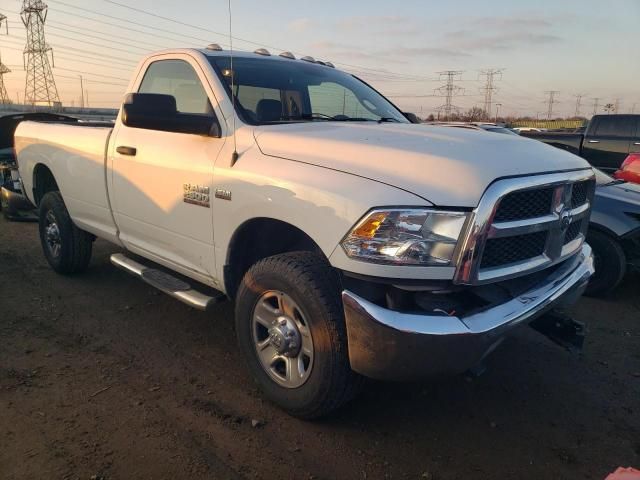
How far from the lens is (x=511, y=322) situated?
7.91ft

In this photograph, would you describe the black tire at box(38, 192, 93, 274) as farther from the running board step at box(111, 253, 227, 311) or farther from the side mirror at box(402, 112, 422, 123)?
the side mirror at box(402, 112, 422, 123)

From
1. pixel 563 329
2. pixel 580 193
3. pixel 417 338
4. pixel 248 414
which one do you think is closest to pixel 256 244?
pixel 248 414

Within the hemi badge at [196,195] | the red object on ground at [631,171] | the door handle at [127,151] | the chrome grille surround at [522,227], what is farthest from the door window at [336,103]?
the red object on ground at [631,171]

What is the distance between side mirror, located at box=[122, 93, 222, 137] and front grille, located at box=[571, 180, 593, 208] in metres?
2.16

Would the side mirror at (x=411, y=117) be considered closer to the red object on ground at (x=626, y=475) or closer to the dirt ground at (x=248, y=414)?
the dirt ground at (x=248, y=414)

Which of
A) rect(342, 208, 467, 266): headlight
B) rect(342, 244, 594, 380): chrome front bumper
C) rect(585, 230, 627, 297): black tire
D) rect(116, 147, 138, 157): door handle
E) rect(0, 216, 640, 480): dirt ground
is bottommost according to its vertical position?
rect(0, 216, 640, 480): dirt ground

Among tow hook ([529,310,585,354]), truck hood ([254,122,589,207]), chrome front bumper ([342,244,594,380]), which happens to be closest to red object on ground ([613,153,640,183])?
truck hood ([254,122,589,207])

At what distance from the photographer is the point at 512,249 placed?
8.44 feet

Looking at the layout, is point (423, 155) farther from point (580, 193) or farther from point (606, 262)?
point (606, 262)

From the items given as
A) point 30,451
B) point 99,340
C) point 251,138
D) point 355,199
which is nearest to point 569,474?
point 355,199

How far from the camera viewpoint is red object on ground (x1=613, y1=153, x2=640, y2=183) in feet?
23.0

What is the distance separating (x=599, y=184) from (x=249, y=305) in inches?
171

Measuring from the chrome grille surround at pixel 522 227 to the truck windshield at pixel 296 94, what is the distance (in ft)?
5.15

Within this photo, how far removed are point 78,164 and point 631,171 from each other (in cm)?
693
